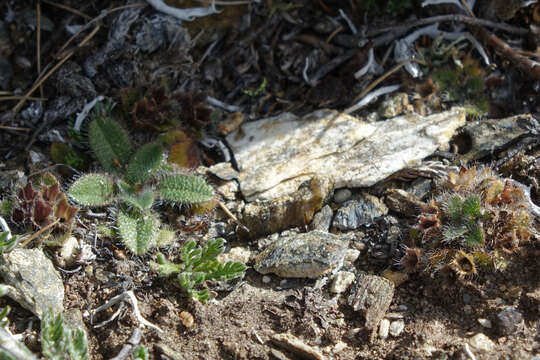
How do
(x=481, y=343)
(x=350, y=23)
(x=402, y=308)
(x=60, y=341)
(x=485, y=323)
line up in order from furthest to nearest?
(x=350, y=23) < (x=402, y=308) < (x=485, y=323) < (x=481, y=343) < (x=60, y=341)

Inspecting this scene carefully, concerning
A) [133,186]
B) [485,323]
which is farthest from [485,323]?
[133,186]

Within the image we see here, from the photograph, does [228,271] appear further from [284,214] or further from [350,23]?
[350,23]

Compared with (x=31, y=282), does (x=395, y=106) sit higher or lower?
higher

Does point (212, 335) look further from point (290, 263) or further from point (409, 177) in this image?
point (409, 177)

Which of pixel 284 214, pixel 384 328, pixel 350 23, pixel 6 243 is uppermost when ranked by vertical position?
pixel 350 23

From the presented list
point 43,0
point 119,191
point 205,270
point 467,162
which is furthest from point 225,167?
point 43,0

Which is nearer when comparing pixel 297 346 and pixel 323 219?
pixel 297 346

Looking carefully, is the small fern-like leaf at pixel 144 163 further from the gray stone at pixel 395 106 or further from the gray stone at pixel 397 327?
the gray stone at pixel 397 327

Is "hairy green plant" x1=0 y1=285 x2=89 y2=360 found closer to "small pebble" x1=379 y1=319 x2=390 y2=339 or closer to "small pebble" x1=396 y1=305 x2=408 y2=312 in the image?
"small pebble" x1=379 y1=319 x2=390 y2=339
